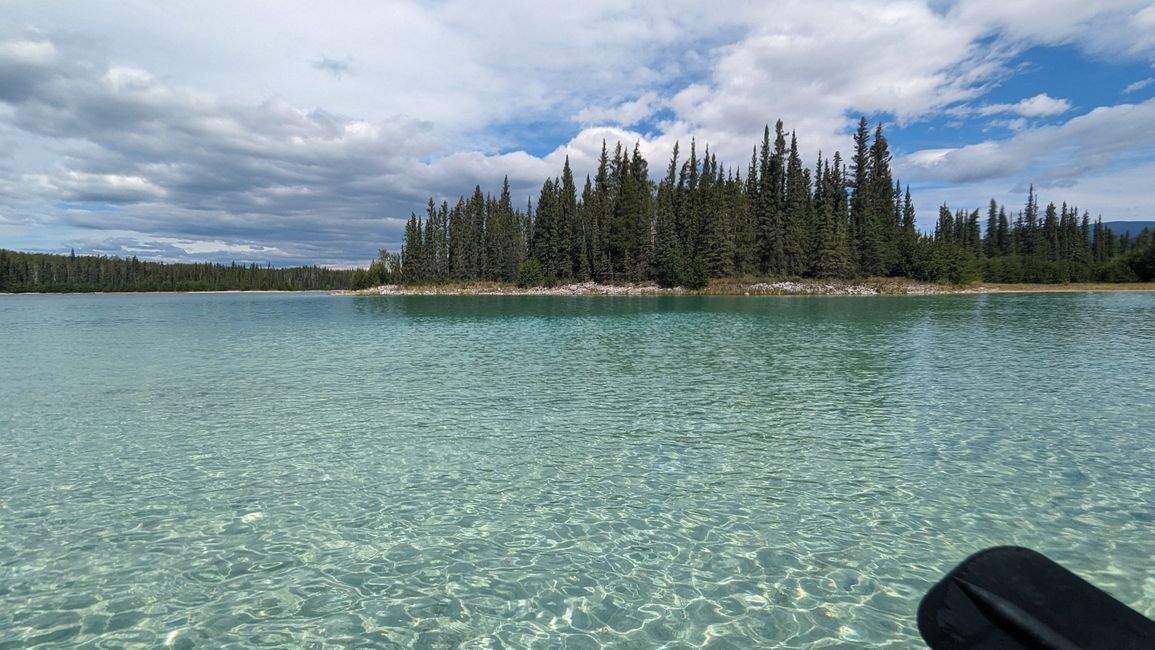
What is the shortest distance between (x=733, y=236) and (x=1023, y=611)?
359 feet

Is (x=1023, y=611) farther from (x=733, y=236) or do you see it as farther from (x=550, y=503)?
(x=733, y=236)

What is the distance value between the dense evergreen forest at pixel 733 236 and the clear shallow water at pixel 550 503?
298 feet

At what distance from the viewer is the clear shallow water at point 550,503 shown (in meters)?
6.11

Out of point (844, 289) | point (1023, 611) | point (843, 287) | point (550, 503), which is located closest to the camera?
point (1023, 611)

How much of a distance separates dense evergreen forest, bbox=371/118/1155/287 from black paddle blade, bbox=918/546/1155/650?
10178cm

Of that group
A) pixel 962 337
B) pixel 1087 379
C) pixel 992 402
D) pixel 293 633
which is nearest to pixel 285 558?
pixel 293 633

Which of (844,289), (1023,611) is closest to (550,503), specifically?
(1023,611)

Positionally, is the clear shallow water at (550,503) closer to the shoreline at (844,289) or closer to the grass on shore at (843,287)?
the shoreline at (844,289)

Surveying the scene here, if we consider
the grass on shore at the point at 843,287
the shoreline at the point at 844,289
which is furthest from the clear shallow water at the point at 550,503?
the grass on shore at the point at 843,287

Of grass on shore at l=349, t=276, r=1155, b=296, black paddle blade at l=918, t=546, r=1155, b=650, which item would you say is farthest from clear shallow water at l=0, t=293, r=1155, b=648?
grass on shore at l=349, t=276, r=1155, b=296

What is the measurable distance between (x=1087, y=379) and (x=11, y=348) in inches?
1909

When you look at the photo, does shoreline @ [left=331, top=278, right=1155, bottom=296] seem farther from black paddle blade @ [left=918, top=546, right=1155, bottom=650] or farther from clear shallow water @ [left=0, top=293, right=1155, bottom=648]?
black paddle blade @ [left=918, top=546, right=1155, bottom=650]

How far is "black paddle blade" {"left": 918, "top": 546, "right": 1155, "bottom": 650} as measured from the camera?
3.30 metres

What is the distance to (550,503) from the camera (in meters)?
9.08
